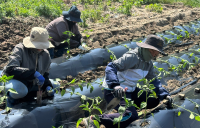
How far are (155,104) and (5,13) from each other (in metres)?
4.50

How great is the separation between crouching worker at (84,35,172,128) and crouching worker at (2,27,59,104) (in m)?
0.80

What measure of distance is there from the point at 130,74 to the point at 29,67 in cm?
130

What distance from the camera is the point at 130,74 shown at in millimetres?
2980

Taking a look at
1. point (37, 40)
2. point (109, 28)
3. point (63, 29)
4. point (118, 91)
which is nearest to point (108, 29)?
point (109, 28)

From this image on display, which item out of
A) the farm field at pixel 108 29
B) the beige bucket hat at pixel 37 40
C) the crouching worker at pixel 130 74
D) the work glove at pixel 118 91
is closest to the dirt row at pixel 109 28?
the farm field at pixel 108 29

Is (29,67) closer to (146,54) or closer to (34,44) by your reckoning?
(34,44)

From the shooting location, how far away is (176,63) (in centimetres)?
456

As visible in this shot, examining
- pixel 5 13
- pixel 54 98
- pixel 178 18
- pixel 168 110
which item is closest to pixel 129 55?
pixel 168 110

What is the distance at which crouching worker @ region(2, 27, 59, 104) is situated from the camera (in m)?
2.72

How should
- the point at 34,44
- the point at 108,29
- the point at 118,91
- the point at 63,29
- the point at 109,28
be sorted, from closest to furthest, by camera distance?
1. the point at 118,91
2. the point at 34,44
3. the point at 63,29
4. the point at 108,29
5. the point at 109,28

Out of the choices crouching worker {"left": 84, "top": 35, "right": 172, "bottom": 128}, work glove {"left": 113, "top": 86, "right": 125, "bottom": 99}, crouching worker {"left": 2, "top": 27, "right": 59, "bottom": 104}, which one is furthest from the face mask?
crouching worker {"left": 2, "top": 27, "right": 59, "bottom": 104}

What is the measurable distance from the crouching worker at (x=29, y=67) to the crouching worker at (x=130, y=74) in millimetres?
797

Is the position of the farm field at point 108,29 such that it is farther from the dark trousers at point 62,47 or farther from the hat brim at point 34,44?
the hat brim at point 34,44

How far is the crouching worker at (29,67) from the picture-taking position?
272cm
